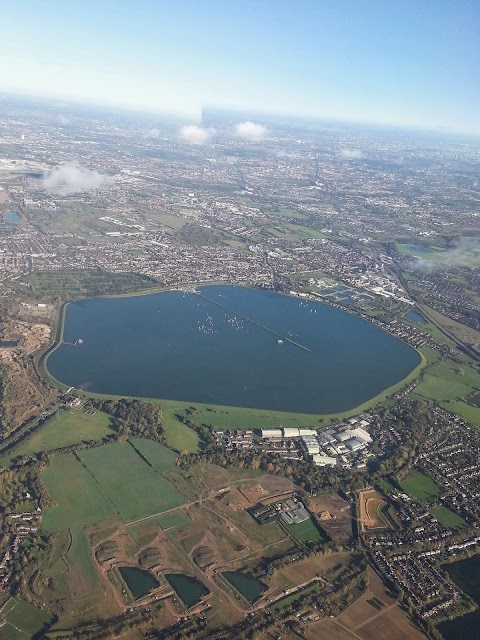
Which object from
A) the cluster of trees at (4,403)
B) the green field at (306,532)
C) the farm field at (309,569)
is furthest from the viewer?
the cluster of trees at (4,403)

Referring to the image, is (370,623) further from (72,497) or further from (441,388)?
(441,388)

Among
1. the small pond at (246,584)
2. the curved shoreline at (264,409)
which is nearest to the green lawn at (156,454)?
the curved shoreline at (264,409)

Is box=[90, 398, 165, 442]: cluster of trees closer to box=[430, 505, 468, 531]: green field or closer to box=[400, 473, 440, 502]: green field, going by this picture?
box=[400, 473, 440, 502]: green field

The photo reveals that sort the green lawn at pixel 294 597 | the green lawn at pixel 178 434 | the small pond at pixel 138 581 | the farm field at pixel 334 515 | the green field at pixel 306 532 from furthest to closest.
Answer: the green lawn at pixel 178 434 → the farm field at pixel 334 515 → the green field at pixel 306 532 → the small pond at pixel 138 581 → the green lawn at pixel 294 597

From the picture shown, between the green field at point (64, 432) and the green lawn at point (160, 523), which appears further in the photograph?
the green field at point (64, 432)

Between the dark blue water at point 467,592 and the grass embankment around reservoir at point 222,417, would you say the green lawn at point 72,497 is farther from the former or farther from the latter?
the dark blue water at point 467,592

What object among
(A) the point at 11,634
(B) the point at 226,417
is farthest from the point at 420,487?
(A) the point at 11,634
